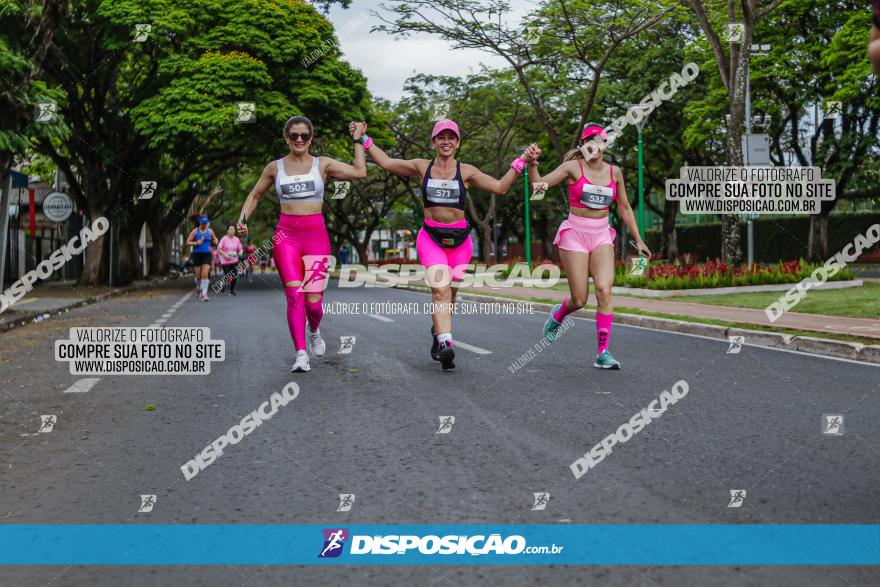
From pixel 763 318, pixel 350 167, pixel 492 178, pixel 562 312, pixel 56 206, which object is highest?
pixel 56 206

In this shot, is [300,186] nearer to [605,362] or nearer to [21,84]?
[605,362]

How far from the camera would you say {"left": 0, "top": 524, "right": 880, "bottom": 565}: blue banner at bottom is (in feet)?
10.6

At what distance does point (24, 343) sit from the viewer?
1136cm

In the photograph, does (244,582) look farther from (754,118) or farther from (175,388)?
(754,118)

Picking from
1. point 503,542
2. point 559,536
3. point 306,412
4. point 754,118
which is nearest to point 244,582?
point 503,542

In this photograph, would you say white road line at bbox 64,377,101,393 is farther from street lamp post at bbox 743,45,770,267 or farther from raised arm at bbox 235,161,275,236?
street lamp post at bbox 743,45,770,267

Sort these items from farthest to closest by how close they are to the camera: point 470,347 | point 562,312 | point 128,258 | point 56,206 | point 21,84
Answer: point 128,258, point 56,206, point 21,84, point 470,347, point 562,312

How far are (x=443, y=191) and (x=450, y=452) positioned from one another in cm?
359

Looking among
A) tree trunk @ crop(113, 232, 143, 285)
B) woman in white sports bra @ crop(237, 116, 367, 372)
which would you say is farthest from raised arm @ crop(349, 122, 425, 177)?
tree trunk @ crop(113, 232, 143, 285)

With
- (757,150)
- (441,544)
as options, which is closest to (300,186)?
(441,544)

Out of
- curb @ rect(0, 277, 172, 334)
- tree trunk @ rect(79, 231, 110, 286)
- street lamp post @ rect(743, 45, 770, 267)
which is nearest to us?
curb @ rect(0, 277, 172, 334)

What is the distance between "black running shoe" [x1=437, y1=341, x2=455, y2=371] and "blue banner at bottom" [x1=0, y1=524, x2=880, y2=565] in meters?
4.31

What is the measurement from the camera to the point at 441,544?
339 cm

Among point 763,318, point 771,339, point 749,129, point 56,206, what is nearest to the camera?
point 771,339
